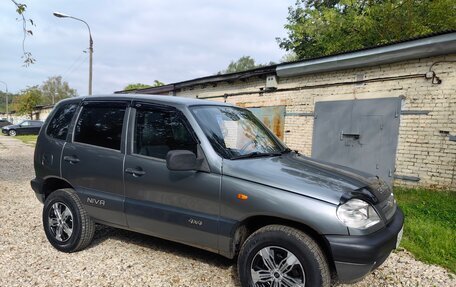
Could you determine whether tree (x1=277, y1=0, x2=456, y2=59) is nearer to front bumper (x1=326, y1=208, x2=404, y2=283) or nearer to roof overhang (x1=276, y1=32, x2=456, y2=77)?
roof overhang (x1=276, y1=32, x2=456, y2=77)

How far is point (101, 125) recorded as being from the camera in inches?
154

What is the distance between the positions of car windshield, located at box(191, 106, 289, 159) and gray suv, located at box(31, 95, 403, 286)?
2 cm

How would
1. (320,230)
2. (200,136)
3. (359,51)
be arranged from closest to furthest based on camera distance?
1. (320,230)
2. (200,136)
3. (359,51)

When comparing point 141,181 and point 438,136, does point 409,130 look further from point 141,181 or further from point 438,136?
point 141,181

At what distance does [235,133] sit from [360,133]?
587 cm

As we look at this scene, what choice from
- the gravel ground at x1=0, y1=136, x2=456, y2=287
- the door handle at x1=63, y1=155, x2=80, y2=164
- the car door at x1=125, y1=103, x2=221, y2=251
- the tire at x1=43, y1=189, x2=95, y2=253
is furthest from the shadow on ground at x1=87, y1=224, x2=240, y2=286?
the door handle at x1=63, y1=155, x2=80, y2=164

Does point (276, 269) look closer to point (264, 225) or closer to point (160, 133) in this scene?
point (264, 225)

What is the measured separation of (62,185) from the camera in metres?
4.30

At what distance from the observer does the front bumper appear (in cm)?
253

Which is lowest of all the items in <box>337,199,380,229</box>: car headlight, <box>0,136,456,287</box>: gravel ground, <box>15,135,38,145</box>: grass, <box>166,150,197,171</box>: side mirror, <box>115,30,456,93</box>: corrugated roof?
<box>15,135,38,145</box>: grass

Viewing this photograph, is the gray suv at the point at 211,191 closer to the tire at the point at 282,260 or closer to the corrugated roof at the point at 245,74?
the tire at the point at 282,260

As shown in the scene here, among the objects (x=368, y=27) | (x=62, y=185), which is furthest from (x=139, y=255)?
(x=368, y=27)

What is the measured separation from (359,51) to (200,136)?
651 centimetres

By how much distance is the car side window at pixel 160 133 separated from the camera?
11.1 ft
